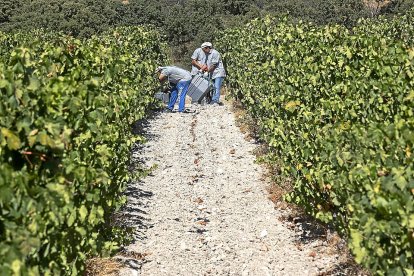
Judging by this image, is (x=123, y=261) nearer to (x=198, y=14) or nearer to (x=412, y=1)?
(x=198, y=14)

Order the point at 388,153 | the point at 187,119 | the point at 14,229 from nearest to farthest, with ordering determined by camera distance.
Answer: the point at 14,229, the point at 388,153, the point at 187,119

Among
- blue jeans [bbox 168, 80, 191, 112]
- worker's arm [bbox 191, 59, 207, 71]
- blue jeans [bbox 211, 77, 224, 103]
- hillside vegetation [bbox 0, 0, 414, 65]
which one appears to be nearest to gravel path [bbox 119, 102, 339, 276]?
blue jeans [bbox 168, 80, 191, 112]

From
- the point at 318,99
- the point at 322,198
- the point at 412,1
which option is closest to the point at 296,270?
the point at 322,198

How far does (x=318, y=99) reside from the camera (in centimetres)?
628

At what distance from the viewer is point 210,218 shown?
698 cm

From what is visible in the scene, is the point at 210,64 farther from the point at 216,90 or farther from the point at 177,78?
the point at 177,78

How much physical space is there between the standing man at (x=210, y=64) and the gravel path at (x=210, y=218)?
4746mm

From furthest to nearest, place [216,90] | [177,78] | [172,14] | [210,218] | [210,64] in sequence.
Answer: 1. [172,14]
2. [216,90]
3. [210,64]
4. [177,78]
5. [210,218]

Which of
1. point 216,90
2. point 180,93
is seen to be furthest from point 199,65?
point 180,93

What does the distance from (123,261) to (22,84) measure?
8.60ft

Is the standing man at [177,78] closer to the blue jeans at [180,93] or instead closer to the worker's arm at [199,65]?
the blue jeans at [180,93]

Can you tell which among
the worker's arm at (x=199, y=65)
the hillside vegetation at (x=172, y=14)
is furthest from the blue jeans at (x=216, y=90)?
the hillside vegetation at (x=172, y=14)

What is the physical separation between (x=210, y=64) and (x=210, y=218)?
9000mm

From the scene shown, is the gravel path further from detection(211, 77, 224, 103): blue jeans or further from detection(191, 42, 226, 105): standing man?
detection(211, 77, 224, 103): blue jeans
